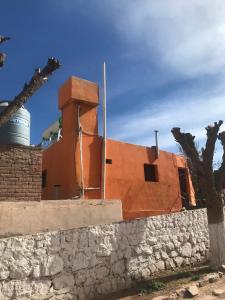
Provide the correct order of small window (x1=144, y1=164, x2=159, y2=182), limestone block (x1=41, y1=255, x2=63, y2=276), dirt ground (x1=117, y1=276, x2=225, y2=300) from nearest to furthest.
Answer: limestone block (x1=41, y1=255, x2=63, y2=276) < dirt ground (x1=117, y1=276, x2=225, y2=300) < small window (x1=144, y1=164, x2=159, y2=182)

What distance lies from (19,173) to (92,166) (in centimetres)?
427

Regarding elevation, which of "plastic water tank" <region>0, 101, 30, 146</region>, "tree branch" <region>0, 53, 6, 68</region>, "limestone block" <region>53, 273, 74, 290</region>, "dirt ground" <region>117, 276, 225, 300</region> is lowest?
"dirt ground" <region>117, 276, 225, 300</region>

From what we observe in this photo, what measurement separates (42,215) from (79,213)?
4.63ft

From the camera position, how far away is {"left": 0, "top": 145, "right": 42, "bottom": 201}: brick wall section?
10.4m

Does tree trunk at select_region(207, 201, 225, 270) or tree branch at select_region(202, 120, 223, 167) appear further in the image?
tree branch at select_region(202, 120, 223, 167)

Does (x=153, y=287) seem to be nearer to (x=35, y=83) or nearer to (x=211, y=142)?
(x=211, y=142)

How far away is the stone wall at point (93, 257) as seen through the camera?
7148 millimetres

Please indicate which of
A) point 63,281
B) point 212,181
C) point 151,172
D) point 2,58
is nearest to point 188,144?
point 212,181

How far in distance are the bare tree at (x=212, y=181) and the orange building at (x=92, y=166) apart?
392 cm

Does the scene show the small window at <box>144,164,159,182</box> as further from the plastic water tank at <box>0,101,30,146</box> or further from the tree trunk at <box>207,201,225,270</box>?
the plastic water tank at <box>0,101,30,146</box>

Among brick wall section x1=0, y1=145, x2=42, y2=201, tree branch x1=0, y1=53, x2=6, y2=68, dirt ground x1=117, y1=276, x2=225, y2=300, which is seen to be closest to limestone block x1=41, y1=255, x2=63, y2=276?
dirt ground x1=117, y1=276, x2=225, y2=300

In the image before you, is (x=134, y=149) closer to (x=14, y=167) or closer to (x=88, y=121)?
(x=88, y=121)

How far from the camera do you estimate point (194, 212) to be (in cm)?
1205

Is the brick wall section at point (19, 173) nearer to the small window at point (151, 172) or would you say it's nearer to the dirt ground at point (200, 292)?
the dirt ground at point (200, 292)
